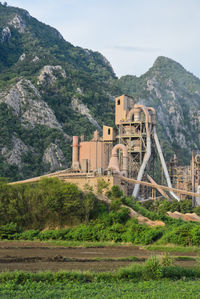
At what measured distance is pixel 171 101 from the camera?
153 metres

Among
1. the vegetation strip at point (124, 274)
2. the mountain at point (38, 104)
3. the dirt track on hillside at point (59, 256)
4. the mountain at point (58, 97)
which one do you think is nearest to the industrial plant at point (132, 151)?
the mountain at point (58, 97)

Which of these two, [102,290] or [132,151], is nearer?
[102,290]

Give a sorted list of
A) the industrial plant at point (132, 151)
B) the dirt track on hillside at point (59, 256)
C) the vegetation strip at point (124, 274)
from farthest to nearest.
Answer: the industrial plant at point (132, 151)
the dirt track on hillside at point (59, 256)
the vegetation strip at point (124, 274)

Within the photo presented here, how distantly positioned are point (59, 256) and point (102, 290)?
900cm

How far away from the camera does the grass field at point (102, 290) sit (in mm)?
15820

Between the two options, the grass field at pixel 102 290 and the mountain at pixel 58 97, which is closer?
the grass field at pixel 102 290

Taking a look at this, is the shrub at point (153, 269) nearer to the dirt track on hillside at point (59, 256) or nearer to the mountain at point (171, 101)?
the dirt track on hillside at point (59, 256)

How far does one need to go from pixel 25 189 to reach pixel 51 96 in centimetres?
6384

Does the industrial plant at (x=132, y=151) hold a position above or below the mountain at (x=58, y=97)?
below

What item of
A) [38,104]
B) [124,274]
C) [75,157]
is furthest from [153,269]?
[38,104]

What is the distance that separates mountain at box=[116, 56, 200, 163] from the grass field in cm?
9382

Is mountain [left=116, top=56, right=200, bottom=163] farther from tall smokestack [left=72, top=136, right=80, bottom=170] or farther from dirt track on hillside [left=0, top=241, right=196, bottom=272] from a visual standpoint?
dirt track on hillside [left=0, top=241, right=196, bottom=272]

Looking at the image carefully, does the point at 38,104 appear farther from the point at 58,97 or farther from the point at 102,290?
the point at 102,290

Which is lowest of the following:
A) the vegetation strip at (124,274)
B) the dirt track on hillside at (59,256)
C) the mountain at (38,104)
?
the dirt track on hillside at (59,256)
